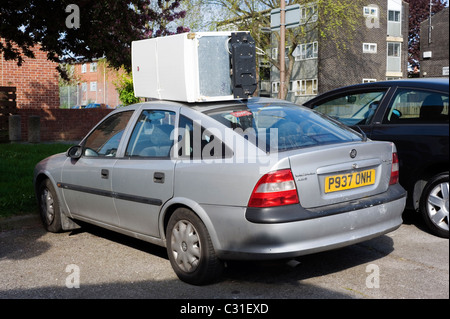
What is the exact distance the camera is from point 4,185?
855 cm

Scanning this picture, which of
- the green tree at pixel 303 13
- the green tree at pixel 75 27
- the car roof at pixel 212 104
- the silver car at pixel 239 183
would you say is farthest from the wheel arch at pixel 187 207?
the green tree at pixel 303 13

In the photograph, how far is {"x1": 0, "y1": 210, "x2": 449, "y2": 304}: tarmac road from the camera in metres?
4.17

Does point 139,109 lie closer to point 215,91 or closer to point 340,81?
point 215,91

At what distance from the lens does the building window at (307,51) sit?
46406 millimetres

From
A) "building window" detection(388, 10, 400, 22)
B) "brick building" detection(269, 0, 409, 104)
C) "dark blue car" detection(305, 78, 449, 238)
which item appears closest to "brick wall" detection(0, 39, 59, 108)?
"dark blue car" detection(305, 78, 449, 238)

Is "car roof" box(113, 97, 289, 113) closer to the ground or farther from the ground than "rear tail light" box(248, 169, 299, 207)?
farther from the ground

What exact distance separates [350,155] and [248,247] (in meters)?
1.09

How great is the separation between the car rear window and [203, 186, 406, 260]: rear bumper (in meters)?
0.60

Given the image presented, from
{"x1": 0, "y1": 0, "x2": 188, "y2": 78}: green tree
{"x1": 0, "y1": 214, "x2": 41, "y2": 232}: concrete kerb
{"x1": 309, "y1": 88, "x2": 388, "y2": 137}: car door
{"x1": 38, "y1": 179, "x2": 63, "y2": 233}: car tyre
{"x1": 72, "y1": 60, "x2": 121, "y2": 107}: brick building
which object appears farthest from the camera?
{"x1": 72, "y1": 60, "x2": 121, "y2": 107}: brick building

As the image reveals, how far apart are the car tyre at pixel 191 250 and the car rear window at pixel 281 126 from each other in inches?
32.1

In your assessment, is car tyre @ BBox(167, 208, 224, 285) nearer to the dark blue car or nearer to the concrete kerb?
the dark blue car

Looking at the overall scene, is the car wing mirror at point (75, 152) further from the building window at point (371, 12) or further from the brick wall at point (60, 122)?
the building window at point (371, 12)

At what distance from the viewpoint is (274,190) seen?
3.94m
